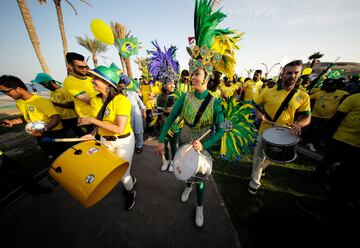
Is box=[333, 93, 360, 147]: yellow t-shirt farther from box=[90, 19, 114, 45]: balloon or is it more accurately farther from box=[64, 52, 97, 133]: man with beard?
box=[90, 19, 114, 45]: balloon

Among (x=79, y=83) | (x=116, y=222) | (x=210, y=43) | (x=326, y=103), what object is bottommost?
(x=116, y=222)

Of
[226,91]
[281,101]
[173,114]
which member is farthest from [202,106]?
[226,91]

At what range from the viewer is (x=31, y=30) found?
24.8 ft

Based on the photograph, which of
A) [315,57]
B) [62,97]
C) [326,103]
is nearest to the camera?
[62,97]

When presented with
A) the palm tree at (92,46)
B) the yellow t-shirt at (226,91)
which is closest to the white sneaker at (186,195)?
the yellow t-shirt at (226,91)

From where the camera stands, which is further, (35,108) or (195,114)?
(35,108)

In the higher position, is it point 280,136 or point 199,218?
point 280,136

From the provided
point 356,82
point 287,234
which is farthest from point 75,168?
point 356,82

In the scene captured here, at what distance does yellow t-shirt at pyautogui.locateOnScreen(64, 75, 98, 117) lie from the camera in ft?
9.69

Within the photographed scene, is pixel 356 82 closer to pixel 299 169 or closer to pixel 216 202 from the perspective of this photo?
pixel 299 169

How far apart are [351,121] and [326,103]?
296cm

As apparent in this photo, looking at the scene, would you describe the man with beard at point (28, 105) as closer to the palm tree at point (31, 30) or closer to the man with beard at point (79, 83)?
the man with beard at point (79, 83)

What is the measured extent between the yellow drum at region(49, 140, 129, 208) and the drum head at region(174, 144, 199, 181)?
0.73 m

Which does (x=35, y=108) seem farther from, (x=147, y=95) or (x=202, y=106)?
(x=147, y=95)
